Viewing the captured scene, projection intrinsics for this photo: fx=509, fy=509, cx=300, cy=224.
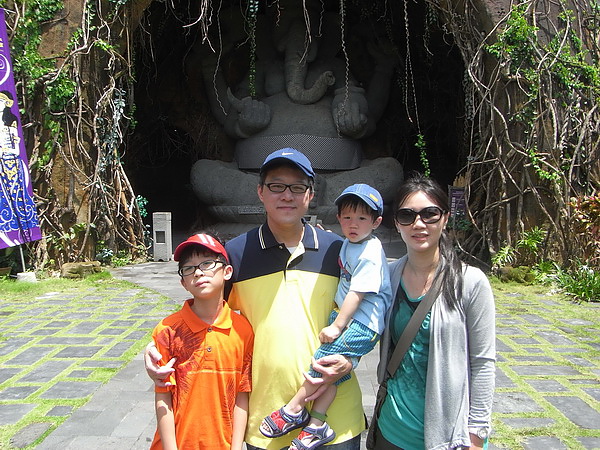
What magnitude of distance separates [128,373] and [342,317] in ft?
6.15

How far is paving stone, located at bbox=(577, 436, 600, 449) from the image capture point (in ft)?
6.72

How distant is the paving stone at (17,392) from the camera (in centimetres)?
251

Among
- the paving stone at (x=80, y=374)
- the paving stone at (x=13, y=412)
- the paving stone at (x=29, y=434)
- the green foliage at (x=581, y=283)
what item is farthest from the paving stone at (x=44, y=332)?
the green foliage at (x=581, y=283)

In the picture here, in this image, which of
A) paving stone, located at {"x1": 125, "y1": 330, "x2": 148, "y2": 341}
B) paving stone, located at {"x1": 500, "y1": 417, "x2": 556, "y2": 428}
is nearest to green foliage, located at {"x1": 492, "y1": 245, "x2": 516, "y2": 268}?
paving stone, located at {"x1": 500, "y1": 417, "x2": 556, "y2": 428}

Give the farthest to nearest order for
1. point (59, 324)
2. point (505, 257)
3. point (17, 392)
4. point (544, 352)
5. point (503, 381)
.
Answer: point (505, 257) < point (59, 324) < point (544, 352) < point (503, 381) < point (17, 392)

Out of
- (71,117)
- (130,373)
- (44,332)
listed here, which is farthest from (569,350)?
(71,117)

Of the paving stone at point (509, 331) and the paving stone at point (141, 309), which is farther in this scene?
the paving stone at point (141, 309)

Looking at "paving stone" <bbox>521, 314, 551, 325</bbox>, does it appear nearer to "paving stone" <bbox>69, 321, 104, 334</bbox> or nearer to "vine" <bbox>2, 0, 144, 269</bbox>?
"paving stone" <bbox>69, 321, 104, 334</bbox>

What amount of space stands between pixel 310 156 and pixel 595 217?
383 cm

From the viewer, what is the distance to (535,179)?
522cm

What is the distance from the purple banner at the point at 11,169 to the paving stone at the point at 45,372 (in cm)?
248

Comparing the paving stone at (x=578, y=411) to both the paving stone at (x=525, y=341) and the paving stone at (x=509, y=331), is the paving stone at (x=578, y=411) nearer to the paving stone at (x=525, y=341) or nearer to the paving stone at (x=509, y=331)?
the paving stone at (x=525, y=341)

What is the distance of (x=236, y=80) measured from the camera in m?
8.82

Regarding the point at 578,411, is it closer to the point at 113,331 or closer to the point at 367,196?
the point at 367,196
